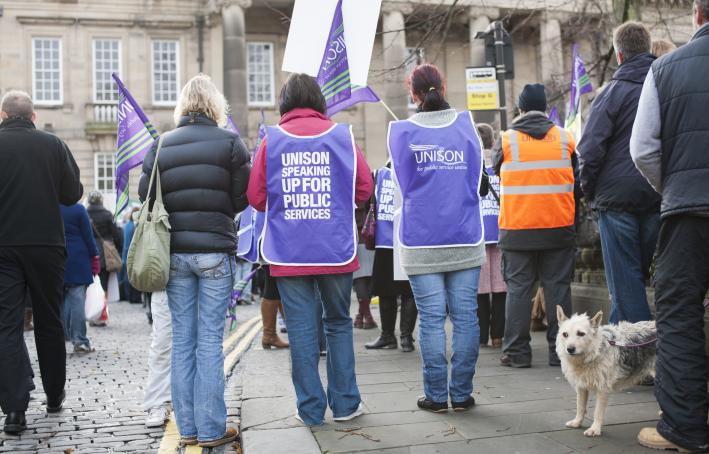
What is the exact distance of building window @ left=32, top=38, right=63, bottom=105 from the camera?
3328 cm

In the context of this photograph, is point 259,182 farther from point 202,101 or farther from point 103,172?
point 103,172

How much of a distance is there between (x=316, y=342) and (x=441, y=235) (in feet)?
3.65

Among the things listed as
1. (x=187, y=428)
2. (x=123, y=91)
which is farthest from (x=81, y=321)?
(x=187, y=428)

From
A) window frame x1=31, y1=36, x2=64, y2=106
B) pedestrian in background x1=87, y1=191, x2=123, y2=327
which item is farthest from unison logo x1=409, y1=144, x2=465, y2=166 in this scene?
window frame x1=31, y1=36, x2=64, y2=106

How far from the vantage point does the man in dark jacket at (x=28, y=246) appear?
5570 mm

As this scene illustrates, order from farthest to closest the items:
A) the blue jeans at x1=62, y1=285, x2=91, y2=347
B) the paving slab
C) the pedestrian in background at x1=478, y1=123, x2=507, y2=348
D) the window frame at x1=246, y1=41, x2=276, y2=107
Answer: the window frame at x1=246, y1=41, x2=276, y2=107 < the blue jeans at x1=62, y1=285, x2=91, y2=347 < the pedestrian in background at x1=478, y1=123, x2=507, y2=348 < the paving slab

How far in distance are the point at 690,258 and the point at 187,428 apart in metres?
3.15

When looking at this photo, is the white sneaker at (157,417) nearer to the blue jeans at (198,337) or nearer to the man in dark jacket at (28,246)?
the blue jeans at (198,337)

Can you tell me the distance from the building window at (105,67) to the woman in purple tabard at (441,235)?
3072cm

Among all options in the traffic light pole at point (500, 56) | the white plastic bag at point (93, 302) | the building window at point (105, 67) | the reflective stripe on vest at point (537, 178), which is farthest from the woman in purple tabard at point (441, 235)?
the building window at point (105, 67)

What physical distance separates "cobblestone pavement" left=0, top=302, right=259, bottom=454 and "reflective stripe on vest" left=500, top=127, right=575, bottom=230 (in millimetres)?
2921

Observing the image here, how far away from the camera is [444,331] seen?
5.32 m

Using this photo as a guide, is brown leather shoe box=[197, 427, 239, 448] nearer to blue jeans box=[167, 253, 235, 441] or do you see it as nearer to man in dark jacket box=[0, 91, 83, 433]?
blue jeans box=[167, 253, 235, 441]

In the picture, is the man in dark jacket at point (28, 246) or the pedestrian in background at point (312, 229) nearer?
the pedestrian in background at point (312, 229)
